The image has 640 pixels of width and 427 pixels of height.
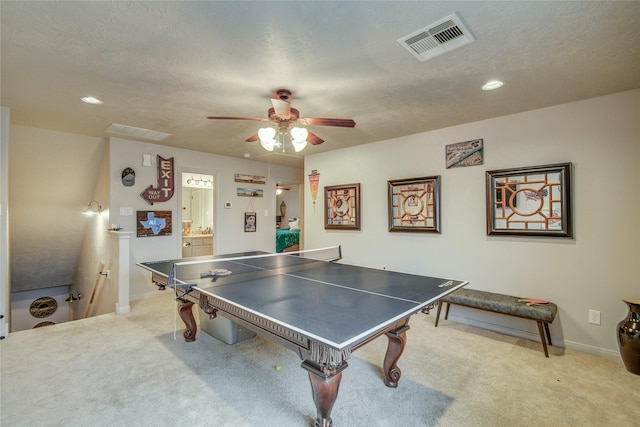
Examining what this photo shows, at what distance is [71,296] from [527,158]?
8.63 metres

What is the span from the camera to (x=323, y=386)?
1.53 m

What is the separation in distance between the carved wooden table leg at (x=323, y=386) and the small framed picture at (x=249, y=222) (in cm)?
463

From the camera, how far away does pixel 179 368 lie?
246cm

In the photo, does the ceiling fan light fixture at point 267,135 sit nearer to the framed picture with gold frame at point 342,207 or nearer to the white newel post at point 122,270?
the framed picture with gold frame at point 342,207

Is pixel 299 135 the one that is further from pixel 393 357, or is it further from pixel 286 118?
pixel 393 357

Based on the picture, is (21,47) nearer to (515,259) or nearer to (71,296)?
(515,259)

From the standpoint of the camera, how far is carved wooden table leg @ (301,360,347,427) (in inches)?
57.4

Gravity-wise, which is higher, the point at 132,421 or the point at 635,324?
the point at 635,324

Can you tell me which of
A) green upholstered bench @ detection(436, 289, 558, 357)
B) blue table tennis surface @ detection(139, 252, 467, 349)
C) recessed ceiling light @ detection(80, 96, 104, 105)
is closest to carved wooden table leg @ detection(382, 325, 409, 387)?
blue table tennis surface @ detection(139, 252, 467, 349)

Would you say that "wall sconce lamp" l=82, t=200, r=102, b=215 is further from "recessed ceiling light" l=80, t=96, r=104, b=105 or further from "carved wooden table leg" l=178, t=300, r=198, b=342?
"carved wooden table leg" l=178, t=300, r=198, b=342

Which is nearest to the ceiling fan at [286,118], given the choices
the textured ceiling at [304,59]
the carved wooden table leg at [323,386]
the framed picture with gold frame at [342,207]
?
the textured ceiling at [304,59]

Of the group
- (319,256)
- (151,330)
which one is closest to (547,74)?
(319,256)

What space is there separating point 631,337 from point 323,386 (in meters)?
2.69

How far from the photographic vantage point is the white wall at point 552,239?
269 centimetres
